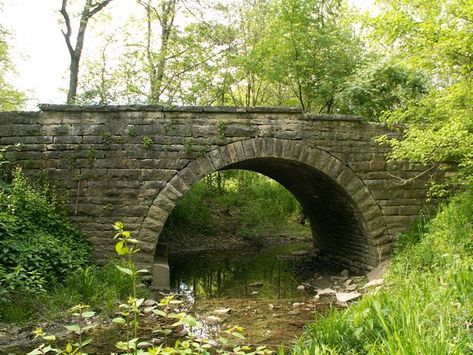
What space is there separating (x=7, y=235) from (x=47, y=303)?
3.50ft

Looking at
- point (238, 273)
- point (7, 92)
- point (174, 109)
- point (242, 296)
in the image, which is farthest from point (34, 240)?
point (7, 92)

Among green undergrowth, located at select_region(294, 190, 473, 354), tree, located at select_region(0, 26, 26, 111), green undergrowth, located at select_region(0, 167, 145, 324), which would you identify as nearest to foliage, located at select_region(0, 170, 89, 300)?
green undergrowth, located at select_region(0, 167, 145, 324)

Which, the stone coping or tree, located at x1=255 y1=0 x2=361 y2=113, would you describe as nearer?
the stone coping

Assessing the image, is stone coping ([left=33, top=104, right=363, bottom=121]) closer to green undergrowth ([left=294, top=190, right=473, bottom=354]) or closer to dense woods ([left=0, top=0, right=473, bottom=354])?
dense woods ([left=0, top=0, right=473, bottom=354])

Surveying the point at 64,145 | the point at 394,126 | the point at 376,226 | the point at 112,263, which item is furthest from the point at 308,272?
the point at 64,145

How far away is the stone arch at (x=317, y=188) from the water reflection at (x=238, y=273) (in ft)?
4.96

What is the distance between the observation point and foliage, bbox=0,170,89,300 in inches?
217

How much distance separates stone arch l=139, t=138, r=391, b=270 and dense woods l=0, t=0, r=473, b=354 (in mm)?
675

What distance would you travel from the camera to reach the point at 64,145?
6.99 m

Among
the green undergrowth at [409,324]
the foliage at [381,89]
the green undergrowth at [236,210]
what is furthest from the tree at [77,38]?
the green undergrowth at [409,324]

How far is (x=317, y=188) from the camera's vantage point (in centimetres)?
934

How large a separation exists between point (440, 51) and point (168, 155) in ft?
13.9

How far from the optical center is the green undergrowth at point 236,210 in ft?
48.9

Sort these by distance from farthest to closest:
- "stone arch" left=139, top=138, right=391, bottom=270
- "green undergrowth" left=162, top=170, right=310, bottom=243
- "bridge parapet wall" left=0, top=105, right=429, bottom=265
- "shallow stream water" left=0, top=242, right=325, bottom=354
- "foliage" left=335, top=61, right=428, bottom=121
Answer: "green undergrowth" left=162, top=170, right=310, bottom=243, "foliage" left=335, top=61, right=428, bottom=121, "stone arch" left=139, top=138, right=391, bottom=270, "bridge parapet wall" left=0, top=105, right=429, bottom=265, "shallow stream water" left=0, top=242, right=325, bottom=354
